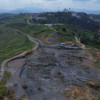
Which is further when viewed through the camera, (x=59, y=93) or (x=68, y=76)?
(x=68, y=76)

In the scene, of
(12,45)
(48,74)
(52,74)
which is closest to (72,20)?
(12,45)

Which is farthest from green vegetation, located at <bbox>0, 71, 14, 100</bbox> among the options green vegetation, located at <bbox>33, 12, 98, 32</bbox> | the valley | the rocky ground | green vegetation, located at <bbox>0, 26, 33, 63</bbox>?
green vegetation, located at <bbox>33, 12, 98, 32</bbox>

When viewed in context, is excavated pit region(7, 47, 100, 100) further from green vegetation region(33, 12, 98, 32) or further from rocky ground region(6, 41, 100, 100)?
green vegetation region(33, 12, 98, 32)

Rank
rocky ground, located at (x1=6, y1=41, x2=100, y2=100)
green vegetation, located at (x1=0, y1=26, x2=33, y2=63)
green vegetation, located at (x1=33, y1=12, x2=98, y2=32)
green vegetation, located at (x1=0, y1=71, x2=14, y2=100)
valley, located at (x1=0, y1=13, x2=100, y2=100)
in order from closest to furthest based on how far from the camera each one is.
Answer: green vegetation, located at (x1=0, y1=71, x2=14, y2=100)
valley, located at (x1=0, y1=13, x2=100, y2=100)
rocky ground, located at (x1=6, y1=41, x2=100, y2=100)
green vegetation, located at (x1=0, y1=26, x2=33, y2=63)
green vegetation, located at (x1=33, y1=12, x2=98, y2=32)

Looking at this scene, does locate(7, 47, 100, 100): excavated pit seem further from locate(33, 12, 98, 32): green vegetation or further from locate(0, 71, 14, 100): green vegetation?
locate(33, 12, 98, 32): green vegetation

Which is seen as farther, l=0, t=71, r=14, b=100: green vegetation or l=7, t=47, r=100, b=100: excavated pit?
l=7, t=47, r=100, b=100: excavated pit

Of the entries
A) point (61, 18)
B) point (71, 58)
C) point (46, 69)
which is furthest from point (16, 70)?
point (61, 18)

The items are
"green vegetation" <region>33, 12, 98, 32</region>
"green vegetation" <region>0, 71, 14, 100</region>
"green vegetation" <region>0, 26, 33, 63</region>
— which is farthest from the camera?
"green vegetation" <region>33, 12, 98, 32</region>

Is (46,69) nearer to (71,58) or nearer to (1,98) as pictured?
(71,58)

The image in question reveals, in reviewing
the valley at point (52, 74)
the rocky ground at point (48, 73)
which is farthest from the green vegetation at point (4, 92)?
the rocky ground at point (48, 73)
